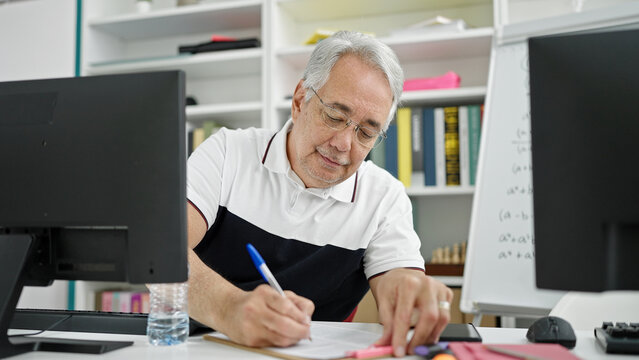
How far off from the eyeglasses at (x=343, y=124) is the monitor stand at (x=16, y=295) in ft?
2.29

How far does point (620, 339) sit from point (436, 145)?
1.52 m

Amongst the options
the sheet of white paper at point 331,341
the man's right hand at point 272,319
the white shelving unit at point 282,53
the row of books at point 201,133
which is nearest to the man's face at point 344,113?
the sheet of white paper at point 331,341

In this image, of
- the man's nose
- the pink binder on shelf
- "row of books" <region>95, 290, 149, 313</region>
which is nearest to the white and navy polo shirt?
the man's nose

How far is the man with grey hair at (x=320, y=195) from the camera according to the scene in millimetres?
1311

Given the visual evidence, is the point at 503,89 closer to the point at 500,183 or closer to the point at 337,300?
the point at 500,183

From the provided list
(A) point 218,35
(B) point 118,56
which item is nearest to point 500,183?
(A) point 218,35

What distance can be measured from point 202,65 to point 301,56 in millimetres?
512

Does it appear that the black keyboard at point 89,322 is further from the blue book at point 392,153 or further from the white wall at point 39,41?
the white wall at point 39,41

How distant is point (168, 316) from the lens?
954mm

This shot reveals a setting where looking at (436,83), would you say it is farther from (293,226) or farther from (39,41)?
(39,41)

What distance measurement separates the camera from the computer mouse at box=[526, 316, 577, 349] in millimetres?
880

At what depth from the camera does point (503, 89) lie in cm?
218

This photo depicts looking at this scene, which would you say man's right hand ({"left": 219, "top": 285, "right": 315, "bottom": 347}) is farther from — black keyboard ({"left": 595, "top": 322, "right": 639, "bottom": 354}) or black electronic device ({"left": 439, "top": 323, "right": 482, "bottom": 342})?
black keyboard ({"left": 595, "top": 322, "right": 639, "bottom": 354})

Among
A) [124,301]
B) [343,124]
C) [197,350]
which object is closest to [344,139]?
[343,124]
